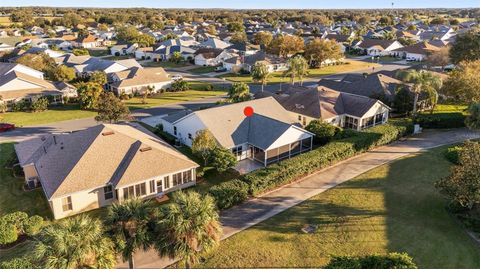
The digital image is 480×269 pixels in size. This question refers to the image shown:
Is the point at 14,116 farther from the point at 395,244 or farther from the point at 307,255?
the point at 395,244

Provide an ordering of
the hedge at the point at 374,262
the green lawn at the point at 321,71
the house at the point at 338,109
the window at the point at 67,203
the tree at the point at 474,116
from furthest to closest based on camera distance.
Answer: the green lawn at the point at 321,71 < the house at the point at 338,109 < the tree at the point at 474,116 < the window at the point at 67,203 < the hedge at the point at 374,262

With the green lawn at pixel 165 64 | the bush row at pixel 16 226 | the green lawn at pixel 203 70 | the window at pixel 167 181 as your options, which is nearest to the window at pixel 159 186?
the window at pixel 167 181

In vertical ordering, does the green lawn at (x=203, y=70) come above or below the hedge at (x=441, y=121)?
below

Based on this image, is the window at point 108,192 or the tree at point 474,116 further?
the tree at point 474,116

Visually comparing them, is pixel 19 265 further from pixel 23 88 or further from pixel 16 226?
pixel 23 88

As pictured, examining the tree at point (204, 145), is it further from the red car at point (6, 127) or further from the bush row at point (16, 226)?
the red car at point (6, 127)

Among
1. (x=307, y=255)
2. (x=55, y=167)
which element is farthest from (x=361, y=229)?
(x=55, y=167)

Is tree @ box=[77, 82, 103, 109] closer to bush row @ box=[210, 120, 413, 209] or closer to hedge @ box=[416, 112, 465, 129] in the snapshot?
bush row @ box=[210, 120, 413, 209]
